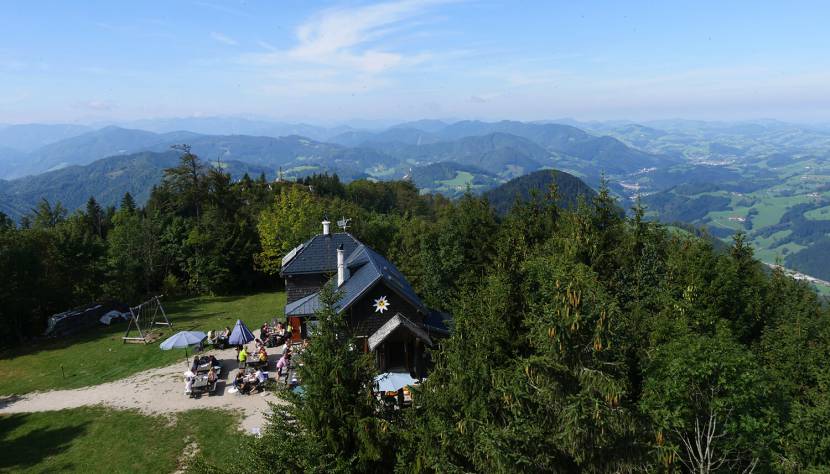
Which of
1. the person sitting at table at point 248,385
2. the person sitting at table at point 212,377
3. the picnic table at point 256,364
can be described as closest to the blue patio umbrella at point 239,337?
the picnic table at point 256,364

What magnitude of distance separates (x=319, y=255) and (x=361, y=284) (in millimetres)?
6937

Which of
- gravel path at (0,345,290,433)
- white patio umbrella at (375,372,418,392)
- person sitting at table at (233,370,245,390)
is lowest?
gravel path at (0,345,290,433)

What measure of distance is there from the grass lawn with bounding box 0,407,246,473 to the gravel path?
571 millimetres

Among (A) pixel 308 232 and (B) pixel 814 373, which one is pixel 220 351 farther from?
(B) pixel 814 373

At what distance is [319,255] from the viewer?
30672 mm

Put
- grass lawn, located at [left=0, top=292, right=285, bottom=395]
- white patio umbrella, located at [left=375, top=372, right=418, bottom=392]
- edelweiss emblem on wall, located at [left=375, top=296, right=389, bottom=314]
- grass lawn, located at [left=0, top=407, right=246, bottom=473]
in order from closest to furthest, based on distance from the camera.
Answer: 1. grass lawn, located at [left=0, top=407, right=246, bottom=473]
2. white patio umbrella, located at [left=375, top=372, right=418, bottom=392]
3. grass lawn, located at [left=0, top=292, right=285, bottom=395]
4. edelweiss emblem on wall, located at [left=375, top=296, right=389, bottom=314]

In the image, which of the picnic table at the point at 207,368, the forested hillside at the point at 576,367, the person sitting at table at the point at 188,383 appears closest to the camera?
the forested hillside at the point at 576,367

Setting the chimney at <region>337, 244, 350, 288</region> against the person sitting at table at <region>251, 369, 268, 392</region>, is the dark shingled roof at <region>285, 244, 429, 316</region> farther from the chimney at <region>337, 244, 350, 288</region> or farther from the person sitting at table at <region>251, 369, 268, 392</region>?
the person sitting at table at <region>251, 369, 268, 392</region>

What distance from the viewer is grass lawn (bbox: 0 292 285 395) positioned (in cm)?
2439

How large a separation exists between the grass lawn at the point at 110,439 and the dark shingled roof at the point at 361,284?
7.46 metres

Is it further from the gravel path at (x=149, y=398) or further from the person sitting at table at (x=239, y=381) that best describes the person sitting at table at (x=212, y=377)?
the person sitting at table at (x=239, y=381)

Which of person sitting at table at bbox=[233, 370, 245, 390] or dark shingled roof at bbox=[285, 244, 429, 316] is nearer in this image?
person sitting at table at bbox=[233, 370, 245, 390]

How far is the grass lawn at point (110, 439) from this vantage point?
16.6 m

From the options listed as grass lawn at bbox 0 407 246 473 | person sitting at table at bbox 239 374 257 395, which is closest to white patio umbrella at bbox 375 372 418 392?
grass lawn at bbox 0 407 246 473
